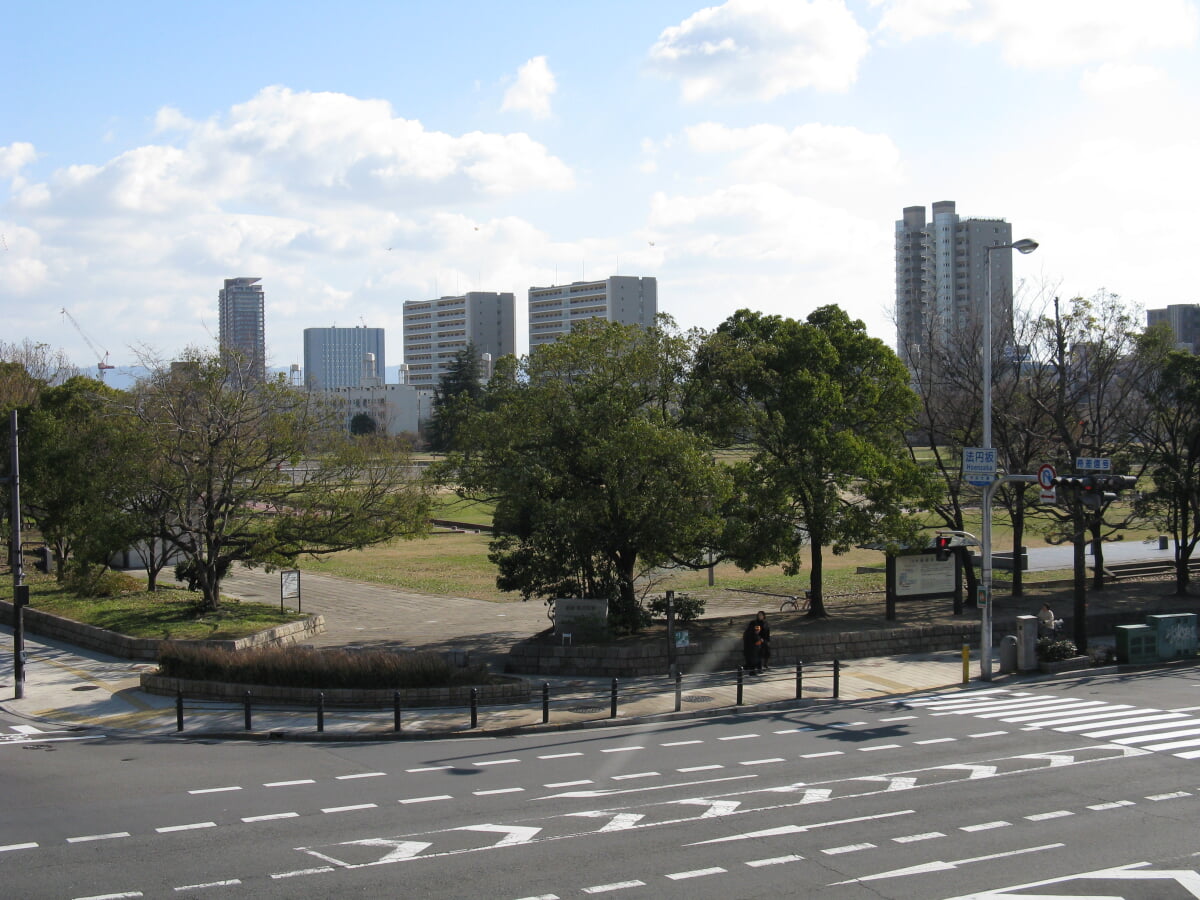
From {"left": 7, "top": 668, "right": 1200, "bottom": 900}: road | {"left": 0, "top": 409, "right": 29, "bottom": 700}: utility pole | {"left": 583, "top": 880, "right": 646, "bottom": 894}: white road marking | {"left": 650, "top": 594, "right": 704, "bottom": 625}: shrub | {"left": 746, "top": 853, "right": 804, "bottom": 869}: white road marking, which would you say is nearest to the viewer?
{"left": 583, "top": 880, "right": 646, "bottom": 894}: white road marking

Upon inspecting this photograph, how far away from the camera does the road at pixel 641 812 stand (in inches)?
453

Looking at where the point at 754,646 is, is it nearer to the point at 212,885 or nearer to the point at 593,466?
the point at 593,466

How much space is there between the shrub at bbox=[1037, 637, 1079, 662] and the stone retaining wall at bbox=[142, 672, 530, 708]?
13520 mm

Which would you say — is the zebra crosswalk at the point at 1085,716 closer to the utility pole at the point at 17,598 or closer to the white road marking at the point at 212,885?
the white road marking at the point at 212,885

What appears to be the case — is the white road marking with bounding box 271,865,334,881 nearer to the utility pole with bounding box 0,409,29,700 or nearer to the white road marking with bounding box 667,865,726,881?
the white road marking with bounding box 667,865,726,881

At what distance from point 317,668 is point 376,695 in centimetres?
167

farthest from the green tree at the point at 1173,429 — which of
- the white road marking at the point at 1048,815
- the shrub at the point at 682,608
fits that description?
the white road marking at the point at 1048,815

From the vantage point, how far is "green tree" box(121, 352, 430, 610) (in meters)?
31.4

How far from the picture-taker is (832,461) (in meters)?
28.8

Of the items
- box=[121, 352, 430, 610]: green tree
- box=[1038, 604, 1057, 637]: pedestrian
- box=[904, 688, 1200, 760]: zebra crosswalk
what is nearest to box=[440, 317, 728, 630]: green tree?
box=[121, 352, 430, 610]: green tree

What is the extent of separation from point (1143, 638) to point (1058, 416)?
21.6 ft

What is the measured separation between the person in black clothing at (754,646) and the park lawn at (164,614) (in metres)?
13.9

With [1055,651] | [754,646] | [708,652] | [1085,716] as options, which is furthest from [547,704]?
[1055,651]

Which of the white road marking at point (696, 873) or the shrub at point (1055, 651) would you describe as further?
the shrub at point (1055, 651)
